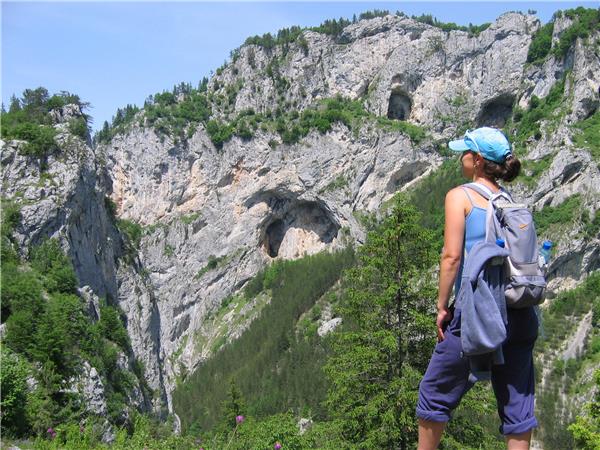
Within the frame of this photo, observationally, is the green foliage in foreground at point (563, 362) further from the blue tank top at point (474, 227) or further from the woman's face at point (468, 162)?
the blue tank top at point (474, 227)

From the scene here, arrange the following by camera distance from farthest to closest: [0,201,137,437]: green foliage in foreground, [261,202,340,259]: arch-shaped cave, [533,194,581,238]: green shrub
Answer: [261,202,340,259]: arch-shaped cave, [533,194,581,238]: green shrub, [0,201,137,437]: green foliage in foreground

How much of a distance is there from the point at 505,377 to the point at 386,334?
701cm

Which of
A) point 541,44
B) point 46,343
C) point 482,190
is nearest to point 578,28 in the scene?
point 541,44

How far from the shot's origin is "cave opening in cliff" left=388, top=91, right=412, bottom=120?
103500 millimetres

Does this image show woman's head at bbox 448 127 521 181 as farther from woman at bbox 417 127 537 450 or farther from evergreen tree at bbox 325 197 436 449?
evergreen tree at bbox 325 197 436 449

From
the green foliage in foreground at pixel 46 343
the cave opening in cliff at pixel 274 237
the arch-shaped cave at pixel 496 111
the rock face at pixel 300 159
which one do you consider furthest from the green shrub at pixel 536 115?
the green foliage in foreground at pixel 46 343

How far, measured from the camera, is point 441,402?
164 inches

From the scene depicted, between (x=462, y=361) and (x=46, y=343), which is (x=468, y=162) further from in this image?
(x=46, y=343)

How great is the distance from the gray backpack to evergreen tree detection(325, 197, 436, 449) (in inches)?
275

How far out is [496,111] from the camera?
325 ft

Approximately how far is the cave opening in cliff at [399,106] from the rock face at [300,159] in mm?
239

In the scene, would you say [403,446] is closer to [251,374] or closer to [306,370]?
[306,370]

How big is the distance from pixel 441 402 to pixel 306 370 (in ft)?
236

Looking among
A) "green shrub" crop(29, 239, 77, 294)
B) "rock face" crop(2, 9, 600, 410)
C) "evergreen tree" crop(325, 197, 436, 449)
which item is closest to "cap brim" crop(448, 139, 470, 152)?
"evergreen tree" crop(325, 197, 436, 449)
